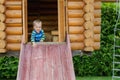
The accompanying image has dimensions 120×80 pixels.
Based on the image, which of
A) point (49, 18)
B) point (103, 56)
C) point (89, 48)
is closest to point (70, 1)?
point (89, 48)

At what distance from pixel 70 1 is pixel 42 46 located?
1.56 m

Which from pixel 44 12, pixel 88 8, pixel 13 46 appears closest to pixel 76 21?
pixel 88 8

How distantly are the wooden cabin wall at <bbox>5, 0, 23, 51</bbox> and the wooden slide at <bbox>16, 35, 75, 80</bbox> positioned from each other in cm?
78

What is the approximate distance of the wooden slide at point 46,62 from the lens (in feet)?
34.0

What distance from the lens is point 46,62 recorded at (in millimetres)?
10688

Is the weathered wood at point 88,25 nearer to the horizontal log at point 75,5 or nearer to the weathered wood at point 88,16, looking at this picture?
the weathered wood at point 88,16

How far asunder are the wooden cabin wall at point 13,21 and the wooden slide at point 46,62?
78cm

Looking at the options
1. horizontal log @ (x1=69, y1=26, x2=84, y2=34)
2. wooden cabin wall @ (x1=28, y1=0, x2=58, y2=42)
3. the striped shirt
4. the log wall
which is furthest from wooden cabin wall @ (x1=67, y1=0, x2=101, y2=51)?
wooden cabin wall @ (x1=28, y1=0, x2=58, y2=42)

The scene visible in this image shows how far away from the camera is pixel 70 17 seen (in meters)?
12.0

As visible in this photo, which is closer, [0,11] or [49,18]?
[0,11]

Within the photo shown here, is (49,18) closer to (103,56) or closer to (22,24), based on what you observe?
(103,56)

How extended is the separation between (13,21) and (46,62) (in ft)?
5.78

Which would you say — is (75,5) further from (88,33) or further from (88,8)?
(88,33)

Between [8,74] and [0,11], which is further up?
[0,11]
